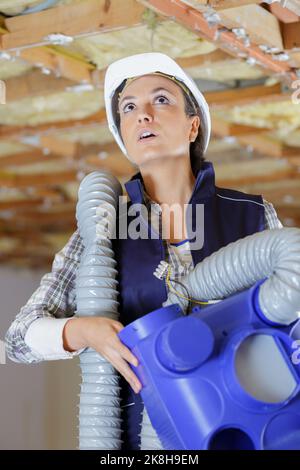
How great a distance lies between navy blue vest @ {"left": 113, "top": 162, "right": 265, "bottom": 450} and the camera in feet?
5.46

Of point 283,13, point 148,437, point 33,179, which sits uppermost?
point 283,13

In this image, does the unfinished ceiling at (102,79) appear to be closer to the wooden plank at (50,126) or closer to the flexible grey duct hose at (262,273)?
the wooden plank at (50,126)

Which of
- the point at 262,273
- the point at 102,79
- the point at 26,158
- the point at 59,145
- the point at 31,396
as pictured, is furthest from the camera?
the point at 31,396

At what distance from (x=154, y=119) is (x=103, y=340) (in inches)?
22.5

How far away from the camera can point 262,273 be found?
56.1 inches

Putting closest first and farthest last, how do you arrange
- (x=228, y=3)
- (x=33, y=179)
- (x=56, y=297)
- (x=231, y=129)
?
1. (x=56, y=297)
2. (x=228, y=3)
3. (x=231, y=129)
4. (x=33, y=179)

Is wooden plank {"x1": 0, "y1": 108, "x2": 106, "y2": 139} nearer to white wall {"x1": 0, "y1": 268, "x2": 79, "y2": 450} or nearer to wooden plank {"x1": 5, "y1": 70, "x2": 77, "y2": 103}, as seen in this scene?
wooden plank {"x1": 5, "y1": 70, "x2": 77, "y2": 103}

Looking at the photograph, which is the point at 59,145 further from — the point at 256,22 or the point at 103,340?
the point at 103,340

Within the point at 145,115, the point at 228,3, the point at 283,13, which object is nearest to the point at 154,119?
the point at 145,115

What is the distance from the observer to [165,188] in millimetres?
1829

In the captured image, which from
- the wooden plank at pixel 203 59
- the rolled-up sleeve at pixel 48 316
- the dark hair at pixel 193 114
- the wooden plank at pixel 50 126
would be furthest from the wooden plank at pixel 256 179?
the rolled-up sleeve at pixel 48 316

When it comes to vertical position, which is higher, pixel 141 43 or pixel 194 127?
pixel 141 43

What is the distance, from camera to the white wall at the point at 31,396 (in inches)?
332

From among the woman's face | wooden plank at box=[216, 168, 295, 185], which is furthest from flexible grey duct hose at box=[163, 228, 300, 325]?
wooden plank at box=[216, 168, 295, 185]
